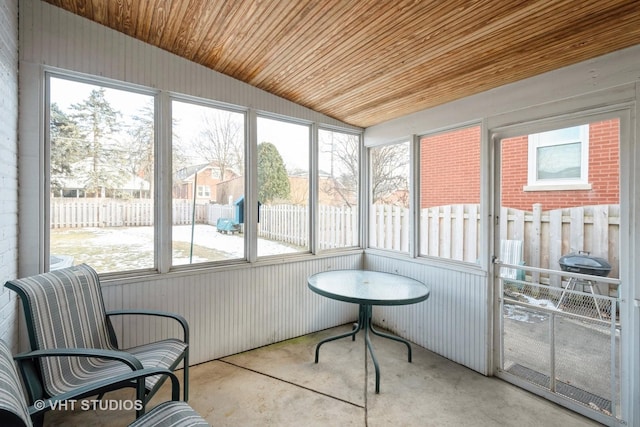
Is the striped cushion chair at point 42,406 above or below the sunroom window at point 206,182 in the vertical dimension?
below

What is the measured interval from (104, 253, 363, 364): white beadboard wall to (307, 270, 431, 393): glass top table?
45 centimetres

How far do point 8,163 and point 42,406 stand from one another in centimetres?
150

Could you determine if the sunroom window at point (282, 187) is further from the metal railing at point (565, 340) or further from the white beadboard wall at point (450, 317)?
the metal railing at point (565, 340)

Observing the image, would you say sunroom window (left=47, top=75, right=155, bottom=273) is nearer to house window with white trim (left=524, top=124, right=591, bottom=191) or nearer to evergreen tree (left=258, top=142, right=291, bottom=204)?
evergreen tree (left=258, top=142, right=291, bottom=204)

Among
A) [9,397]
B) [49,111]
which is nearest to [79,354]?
[9,397]

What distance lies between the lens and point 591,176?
2137 mm

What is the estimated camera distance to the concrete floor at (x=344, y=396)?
206 centimetres

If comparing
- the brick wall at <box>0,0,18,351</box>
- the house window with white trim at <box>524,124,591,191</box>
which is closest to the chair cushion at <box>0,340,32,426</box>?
the brick wall at <box>0,0,18,351</box>

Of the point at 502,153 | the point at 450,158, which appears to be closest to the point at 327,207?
the point at 450,158

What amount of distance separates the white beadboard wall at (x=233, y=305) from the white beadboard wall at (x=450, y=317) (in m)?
0.83

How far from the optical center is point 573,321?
2221 millimetres

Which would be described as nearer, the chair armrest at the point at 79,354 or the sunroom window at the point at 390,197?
the chair armrest at the point at 79,354

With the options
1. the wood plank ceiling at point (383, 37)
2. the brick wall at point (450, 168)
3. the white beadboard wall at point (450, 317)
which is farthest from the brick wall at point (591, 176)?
the white beadboard wall at point (450, 317)

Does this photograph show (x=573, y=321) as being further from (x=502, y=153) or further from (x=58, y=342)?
(x=58, y=342)
